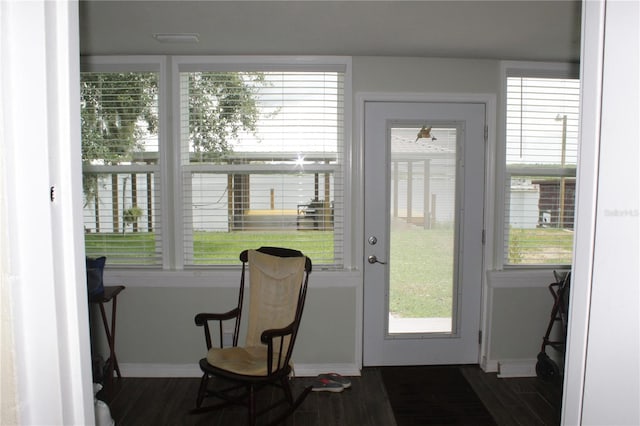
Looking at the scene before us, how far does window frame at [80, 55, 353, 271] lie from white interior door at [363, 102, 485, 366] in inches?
7.3

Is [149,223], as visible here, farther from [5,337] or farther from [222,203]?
[5,337]

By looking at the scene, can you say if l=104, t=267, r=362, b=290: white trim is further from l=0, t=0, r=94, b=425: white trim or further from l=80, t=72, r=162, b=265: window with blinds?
l=0, t=0, r=94, b=425: white trim

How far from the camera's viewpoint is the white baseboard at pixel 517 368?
303 centimetres

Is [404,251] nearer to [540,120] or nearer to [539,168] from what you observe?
[539,168]

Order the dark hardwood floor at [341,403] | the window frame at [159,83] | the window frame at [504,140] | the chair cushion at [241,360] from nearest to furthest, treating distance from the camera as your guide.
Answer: the chair cushion at [241,360], the dark hardwood floor at [341,403], the window frame at [159,83], the window frame at [504,140]

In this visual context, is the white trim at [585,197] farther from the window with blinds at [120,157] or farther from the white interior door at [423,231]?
the window with blinds at [120,157]

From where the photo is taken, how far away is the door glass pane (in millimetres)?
3068

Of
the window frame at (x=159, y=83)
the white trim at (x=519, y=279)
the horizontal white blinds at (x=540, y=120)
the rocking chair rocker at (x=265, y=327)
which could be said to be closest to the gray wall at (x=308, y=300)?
the horizontal white blinds at (x=540, y=120)

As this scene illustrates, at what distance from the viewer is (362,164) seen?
118 inches

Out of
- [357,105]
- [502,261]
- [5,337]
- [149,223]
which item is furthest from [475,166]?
[5,337]

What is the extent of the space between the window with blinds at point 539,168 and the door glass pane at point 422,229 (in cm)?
51

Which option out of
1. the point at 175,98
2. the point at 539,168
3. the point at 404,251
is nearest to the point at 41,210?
the point at 175,98

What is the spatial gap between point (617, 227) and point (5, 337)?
86 centimetres

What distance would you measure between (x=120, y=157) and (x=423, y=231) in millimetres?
2526
